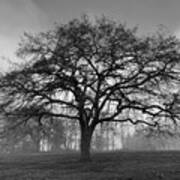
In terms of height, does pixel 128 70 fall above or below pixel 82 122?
above

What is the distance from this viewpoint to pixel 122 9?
54.3ft

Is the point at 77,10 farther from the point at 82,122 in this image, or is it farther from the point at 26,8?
the point at 82,122

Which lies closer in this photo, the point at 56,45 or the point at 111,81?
the point at 56,45

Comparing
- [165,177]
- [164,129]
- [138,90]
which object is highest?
[138,90]

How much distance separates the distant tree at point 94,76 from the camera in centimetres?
1600

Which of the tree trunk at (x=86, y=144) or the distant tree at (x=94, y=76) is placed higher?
the distant tree at (x=94, y=76)

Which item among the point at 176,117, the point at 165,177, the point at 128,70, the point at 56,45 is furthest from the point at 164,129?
the point at 56,45

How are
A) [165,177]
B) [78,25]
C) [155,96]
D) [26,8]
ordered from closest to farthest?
[165,177] < [26,8] < [78,25] < [155,96]

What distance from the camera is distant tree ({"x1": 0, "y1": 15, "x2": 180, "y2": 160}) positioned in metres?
16.0

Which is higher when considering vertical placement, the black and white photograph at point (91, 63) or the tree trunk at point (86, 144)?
the black and white photograph at point (91, 63)

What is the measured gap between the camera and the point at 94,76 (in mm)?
17562

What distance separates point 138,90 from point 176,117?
3.47m

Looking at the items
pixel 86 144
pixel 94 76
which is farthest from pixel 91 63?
pixel 86 144

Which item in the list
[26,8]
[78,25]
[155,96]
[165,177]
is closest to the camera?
[165,177]
